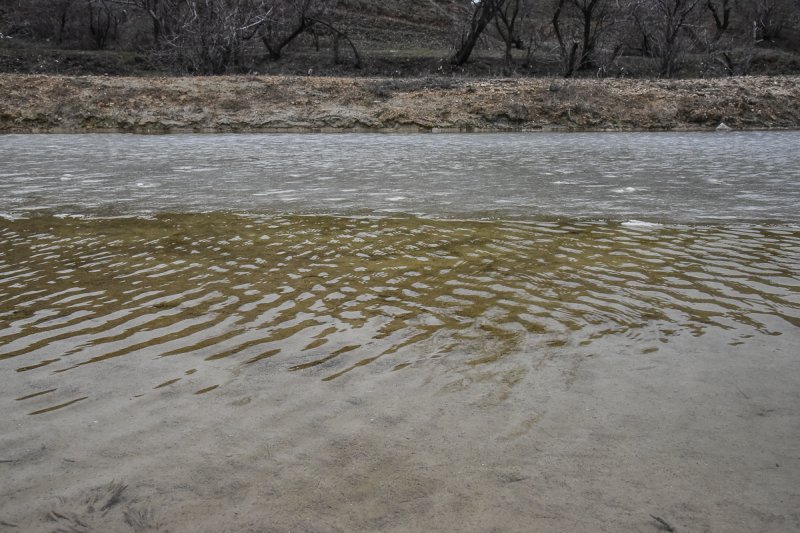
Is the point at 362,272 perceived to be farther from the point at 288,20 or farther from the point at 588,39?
the point at 288,20

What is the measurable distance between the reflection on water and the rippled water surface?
13 millimetres

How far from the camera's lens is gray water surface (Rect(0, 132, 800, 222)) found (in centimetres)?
547

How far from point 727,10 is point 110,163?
4403cm

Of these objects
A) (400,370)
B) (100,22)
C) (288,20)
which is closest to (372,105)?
(288,20)

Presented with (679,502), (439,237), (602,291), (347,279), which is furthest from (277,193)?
(679,502)

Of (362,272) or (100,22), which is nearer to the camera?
(362,272)

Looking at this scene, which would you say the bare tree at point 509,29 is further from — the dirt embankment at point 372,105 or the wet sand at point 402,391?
the wet sand at point 402,391

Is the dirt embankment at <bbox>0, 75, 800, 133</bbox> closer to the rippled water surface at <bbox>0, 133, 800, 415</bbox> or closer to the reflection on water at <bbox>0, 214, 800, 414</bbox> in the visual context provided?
the rippled water surface at <bbox>0, 133, 800, 415</bbox>

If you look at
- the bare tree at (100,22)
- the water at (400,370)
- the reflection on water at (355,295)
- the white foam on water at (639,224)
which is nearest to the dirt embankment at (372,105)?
the water at (400,370)

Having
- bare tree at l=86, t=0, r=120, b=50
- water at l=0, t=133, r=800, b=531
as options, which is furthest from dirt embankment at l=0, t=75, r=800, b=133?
bare tree at l=86, t=0, r=120, b=50

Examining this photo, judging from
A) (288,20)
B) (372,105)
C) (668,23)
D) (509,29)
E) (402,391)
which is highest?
(288,20)

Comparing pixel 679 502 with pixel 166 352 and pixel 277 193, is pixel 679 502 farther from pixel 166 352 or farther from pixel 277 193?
pixel 277 193

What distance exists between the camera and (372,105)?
17469 mm

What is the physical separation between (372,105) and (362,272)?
1471cm
